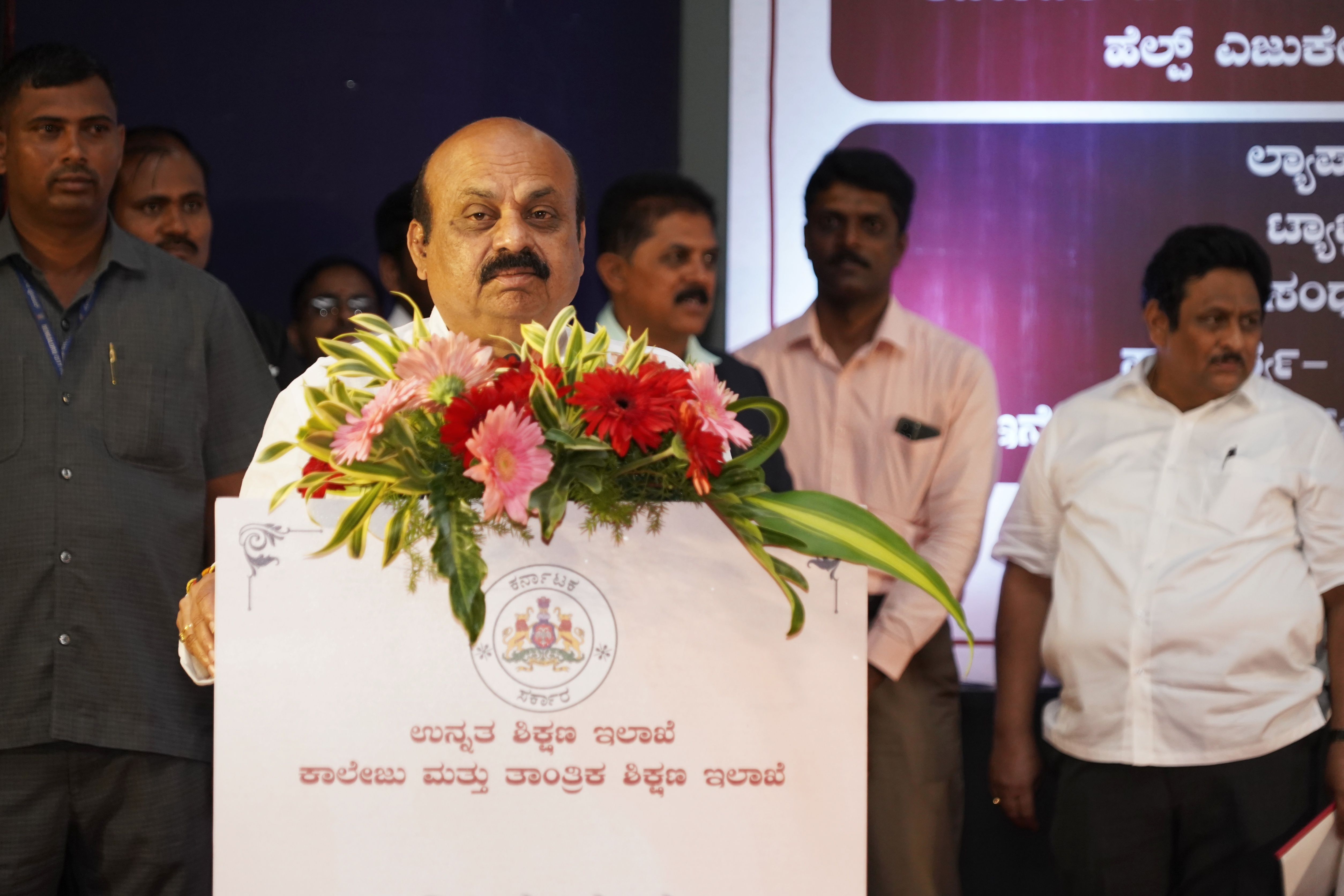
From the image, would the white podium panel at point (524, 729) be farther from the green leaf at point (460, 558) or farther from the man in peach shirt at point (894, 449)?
the man in peach shirt at point (894, 449)

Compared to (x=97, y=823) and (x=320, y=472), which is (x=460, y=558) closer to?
(x=320, y=472)

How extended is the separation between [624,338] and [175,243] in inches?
45.3

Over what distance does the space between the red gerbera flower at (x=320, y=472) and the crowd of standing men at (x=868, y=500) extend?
51.7 inches

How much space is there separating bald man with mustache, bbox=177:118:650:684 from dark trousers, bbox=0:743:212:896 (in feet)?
3.18

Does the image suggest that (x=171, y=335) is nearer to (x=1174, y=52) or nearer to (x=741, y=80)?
(x=741, y=80)

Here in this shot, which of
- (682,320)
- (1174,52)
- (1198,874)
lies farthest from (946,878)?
(1174,52)

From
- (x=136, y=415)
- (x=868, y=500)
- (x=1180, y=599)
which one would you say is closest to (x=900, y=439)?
(x=868, y=500)

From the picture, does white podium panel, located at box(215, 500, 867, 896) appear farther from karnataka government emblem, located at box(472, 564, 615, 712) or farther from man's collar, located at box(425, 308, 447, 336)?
man's collar, located at box(425, 308, 447, 336)

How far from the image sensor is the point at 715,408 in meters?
1.41

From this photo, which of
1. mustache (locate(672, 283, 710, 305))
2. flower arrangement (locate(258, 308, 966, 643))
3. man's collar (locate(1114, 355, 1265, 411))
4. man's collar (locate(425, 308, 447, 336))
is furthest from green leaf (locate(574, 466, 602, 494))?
man's collar (locate(1114, 355, 1265, 411))

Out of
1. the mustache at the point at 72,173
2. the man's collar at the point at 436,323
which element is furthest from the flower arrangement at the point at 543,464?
the mustache at the point at 72,173

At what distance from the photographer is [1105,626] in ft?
10.3

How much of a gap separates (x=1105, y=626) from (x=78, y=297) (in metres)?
2.28

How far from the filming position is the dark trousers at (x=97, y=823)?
2.53 meters
